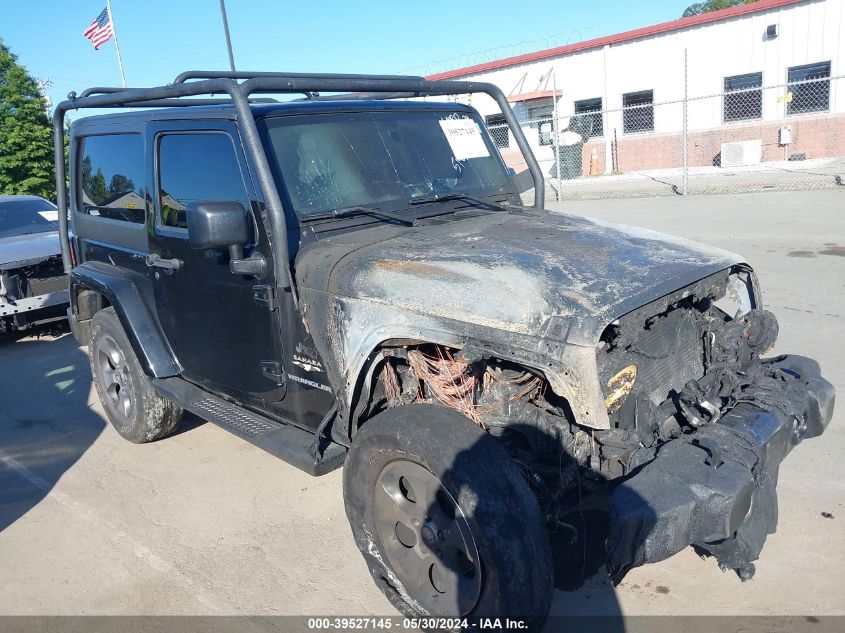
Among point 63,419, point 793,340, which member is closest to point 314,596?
point 63,419

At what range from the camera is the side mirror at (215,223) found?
121 inches

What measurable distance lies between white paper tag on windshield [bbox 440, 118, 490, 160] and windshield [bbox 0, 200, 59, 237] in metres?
6.43

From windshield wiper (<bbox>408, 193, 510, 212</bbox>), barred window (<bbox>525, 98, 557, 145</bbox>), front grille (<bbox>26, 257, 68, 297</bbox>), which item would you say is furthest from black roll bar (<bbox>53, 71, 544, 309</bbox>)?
barred window (<bbox>525, 98, 557, 145</bbox>)

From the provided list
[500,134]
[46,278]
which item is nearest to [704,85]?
[500,134]

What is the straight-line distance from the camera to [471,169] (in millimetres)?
4227

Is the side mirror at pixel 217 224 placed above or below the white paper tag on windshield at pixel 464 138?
below

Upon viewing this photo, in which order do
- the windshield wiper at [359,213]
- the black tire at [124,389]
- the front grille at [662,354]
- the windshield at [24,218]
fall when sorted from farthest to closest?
the windshield at [24,218] → the black tire at [124,389] → the windshield wiper at [359,213] → the front grille at [662,354]

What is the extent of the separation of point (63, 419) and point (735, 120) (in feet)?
68.0

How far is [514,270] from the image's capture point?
9.16 ft

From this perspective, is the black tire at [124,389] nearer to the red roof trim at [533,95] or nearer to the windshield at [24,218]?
the windshield at [24,218]

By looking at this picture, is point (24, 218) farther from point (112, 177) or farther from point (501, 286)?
point (501, 286)

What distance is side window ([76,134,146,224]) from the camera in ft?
14.2

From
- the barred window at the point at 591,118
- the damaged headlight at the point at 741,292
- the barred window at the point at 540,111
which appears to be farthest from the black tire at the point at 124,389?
the barred window at the point at 591,118

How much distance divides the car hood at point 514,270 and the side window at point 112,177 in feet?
5.56
